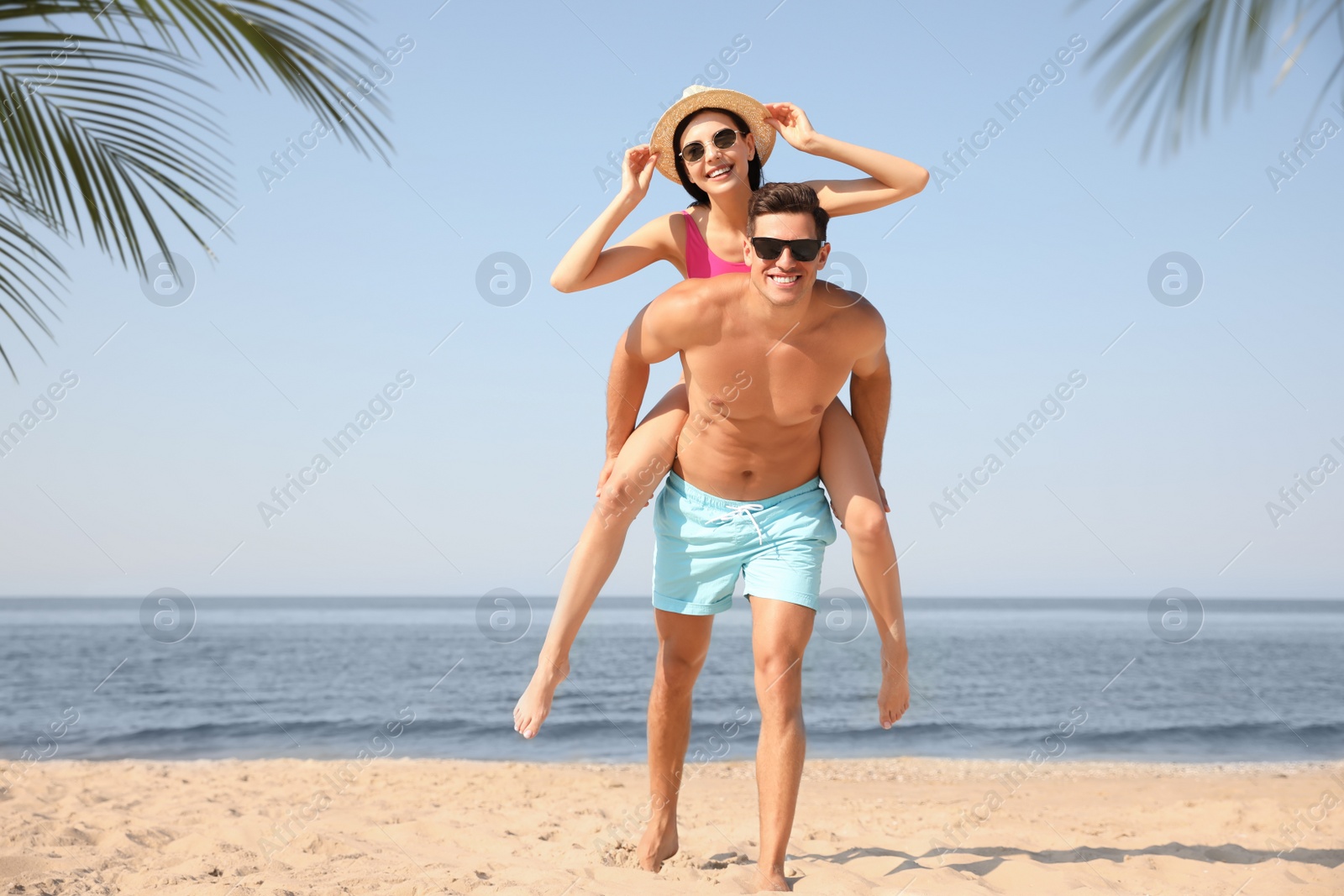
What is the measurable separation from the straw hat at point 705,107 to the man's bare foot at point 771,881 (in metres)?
2.95

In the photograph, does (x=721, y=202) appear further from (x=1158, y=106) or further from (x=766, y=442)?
(x=1158, y=106)

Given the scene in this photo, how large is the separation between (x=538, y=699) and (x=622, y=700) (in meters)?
13.1

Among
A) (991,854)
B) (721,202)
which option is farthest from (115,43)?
(991,854)

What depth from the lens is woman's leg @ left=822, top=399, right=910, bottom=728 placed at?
3893 millimetres

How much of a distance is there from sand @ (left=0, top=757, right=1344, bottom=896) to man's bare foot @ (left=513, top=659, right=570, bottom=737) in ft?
2.24

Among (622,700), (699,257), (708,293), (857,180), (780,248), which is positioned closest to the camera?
(780,248)

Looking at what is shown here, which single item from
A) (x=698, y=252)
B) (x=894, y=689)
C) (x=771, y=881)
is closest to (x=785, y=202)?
(x=698, y=252)

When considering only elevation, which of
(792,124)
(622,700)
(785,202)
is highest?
(792,124)

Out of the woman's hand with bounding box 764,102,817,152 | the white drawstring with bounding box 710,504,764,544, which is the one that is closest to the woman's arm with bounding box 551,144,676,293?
the woman's hand with bounding box 764,102,817,152

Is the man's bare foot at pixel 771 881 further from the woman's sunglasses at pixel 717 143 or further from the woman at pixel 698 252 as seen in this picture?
the woman's sunglasses at pixel 717 143

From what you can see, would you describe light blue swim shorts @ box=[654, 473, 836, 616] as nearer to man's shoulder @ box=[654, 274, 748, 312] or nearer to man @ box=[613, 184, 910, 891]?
man @ box=[613, 184, 910, 891]

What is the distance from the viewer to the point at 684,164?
419cm

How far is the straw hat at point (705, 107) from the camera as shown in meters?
4.03

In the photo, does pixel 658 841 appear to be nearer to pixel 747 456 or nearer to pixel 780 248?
pixel 747 456
